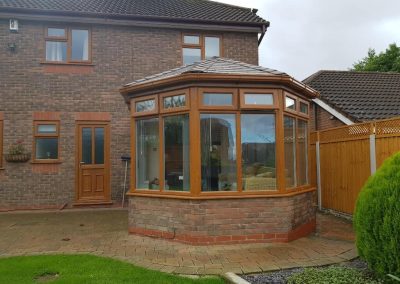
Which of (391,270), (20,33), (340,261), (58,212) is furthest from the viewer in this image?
(20,33)

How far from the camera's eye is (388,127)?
714cm

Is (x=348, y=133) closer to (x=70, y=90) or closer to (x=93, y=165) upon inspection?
(x=93, y=165)

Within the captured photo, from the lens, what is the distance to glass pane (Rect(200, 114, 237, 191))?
6.27 m

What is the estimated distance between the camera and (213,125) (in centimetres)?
635

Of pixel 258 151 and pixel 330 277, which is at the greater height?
pixel 258 151

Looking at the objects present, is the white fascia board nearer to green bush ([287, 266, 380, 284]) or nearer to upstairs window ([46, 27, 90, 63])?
green bush ([287, 266, 380, 284])

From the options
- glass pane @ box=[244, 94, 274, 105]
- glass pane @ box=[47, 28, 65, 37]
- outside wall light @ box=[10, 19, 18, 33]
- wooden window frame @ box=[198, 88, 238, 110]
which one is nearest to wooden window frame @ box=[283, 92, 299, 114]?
glass pane @ box=[244, 94, 274, 105]

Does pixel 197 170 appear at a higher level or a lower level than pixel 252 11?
lower

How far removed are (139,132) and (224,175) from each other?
2.08 metres

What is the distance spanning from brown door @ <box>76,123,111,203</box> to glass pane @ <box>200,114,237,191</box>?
5696 mm

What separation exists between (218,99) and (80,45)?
22.9 ft

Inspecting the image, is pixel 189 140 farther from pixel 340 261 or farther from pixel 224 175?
pixel 340 261

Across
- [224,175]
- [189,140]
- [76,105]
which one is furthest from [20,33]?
[224,175]

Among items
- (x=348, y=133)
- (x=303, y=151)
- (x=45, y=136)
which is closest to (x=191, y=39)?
(x=45, y=136)
